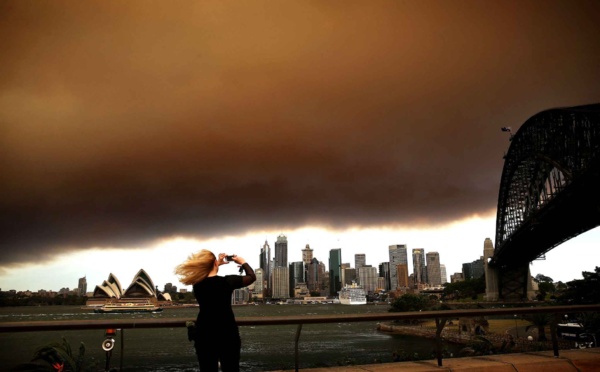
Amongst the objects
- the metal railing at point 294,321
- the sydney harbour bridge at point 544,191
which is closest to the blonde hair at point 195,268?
the metal railing at point 294,321

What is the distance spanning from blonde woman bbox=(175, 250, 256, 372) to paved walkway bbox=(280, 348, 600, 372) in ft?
7.37

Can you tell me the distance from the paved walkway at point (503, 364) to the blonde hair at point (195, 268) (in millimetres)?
2522

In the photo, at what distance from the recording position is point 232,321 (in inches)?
153

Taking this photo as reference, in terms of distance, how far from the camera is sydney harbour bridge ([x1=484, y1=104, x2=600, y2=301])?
39594mm

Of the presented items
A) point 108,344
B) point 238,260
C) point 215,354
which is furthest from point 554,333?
point 108,344

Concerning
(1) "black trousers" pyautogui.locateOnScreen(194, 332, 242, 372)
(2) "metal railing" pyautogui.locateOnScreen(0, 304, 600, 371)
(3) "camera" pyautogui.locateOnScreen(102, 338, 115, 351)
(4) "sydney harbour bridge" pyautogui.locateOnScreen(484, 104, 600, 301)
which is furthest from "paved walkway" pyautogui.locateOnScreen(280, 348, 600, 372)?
(4) "sydney harbour bridge" pyautogui.locateOnScreen(484, 104, 600, 301)

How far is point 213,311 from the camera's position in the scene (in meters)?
3.85

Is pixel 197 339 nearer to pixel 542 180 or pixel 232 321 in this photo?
pixel 232 321

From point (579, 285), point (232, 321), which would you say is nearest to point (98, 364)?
point (232, 321)

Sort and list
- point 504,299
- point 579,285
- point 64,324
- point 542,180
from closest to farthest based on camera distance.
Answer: point 64,324, point 579,285, point 542,180, point 504,299

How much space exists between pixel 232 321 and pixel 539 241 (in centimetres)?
5881

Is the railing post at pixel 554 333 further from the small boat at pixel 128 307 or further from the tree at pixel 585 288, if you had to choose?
the small boat at pixel 128 307

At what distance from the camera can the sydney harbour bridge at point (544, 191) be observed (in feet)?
130

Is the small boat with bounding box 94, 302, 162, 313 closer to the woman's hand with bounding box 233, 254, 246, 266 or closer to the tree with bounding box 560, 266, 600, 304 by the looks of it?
the tree with bounding box 560, 266, 600, 304
